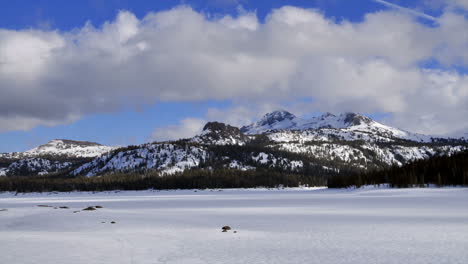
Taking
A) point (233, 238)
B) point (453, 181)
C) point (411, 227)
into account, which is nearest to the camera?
point (233, 238)

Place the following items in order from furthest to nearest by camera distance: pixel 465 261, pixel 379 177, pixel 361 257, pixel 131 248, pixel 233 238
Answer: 1. pixel 379 177
2. pixel 233 238
3. pixel 131 248
4. pixel 361 257
5. pixel 465 261

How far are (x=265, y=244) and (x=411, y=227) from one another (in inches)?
459

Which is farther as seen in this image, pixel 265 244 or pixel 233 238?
pixel 233 238

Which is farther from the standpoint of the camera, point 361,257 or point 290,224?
point 290,224

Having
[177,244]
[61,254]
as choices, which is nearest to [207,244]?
[177,244]

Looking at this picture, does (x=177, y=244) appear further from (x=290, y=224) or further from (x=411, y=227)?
(x=411, y=227)

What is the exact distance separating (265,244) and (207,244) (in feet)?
10.1

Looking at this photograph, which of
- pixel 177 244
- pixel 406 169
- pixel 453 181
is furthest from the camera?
pixel 406 169

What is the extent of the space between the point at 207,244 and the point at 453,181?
84.1 metres

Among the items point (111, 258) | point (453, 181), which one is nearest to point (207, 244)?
point (111, 258)

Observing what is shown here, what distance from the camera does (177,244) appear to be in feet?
73.4

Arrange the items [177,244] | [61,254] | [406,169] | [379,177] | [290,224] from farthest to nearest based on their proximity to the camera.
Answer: [379,177], [406,169], [290,224], [177,244], [61,254]

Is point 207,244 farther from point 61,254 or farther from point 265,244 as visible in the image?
point 61,254

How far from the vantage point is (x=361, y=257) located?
17438mm
